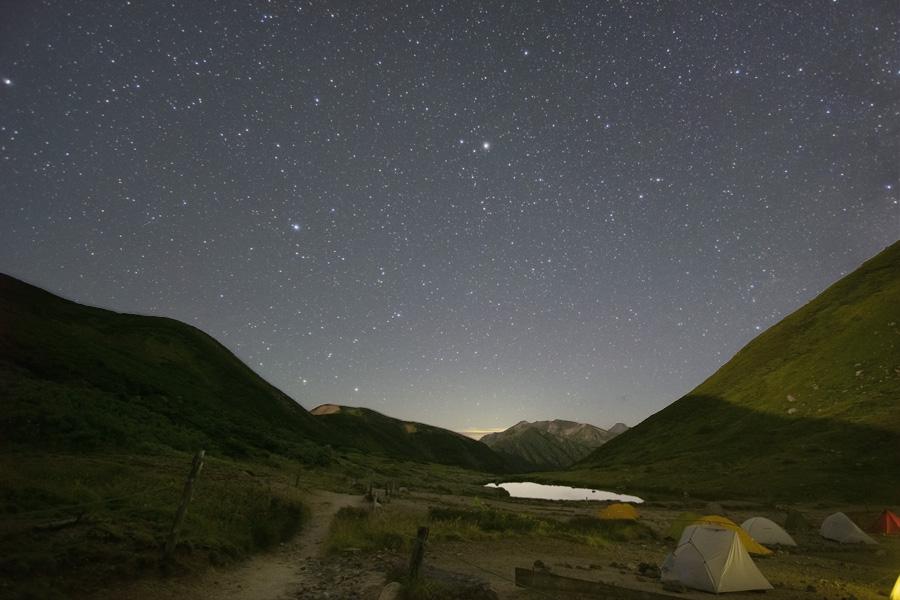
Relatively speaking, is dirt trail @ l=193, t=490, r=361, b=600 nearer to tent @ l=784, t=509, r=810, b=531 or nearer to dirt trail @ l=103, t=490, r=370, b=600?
dirt trail @ l=103, t=490, r=370, b=600

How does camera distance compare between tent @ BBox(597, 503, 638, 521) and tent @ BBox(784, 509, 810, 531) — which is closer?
tent @ BBox(784, 509, 810, 531)

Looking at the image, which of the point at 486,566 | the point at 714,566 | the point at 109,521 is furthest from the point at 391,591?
the point at 714,566

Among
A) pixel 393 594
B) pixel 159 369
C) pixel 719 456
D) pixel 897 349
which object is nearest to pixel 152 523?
pixel 393 594

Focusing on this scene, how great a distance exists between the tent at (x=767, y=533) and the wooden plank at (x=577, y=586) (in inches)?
786

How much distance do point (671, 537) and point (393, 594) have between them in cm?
2272

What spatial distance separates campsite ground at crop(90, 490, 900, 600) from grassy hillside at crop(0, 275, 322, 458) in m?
14.6

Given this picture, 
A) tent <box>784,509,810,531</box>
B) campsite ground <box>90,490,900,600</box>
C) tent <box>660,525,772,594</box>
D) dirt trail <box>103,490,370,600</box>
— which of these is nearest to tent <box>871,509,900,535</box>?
campsite ground <box>90,490,900,600</box>

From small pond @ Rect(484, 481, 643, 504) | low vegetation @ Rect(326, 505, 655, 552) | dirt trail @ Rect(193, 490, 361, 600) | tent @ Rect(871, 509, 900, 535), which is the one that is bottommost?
small pond @ Rect(484, 481, 643, 504)

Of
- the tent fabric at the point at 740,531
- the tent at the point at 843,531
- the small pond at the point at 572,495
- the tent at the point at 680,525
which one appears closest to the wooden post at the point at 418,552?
the tent fabric at the point at 740,531

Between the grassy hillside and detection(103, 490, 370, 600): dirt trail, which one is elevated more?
the grassy hillside

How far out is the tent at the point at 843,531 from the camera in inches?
1048

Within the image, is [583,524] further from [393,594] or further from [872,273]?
[872,273]

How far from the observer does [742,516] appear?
130 feet

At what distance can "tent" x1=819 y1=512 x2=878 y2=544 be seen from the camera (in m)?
26.6
